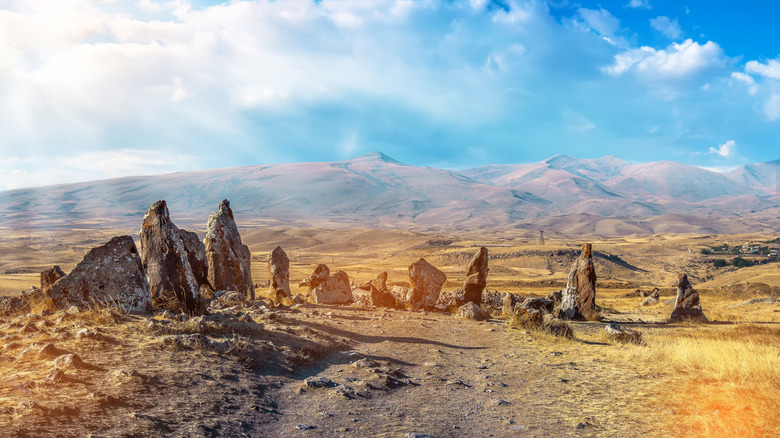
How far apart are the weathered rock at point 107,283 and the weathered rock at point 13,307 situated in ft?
3.90

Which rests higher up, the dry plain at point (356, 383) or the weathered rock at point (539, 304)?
the dry plain at point (356, 383)

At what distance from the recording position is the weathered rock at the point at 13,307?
10805 mm

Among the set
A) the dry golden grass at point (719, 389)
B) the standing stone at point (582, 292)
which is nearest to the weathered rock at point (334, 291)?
the standing stone at point (582, 292)

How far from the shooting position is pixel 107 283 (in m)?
10.7

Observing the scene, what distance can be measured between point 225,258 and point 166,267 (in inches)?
291

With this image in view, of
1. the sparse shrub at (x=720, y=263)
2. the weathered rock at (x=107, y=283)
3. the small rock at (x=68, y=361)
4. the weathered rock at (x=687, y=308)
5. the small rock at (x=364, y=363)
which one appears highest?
the weathered rock at (x=107, y=283)

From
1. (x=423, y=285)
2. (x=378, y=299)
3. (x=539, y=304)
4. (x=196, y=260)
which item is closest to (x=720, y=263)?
(x=539, y=304)

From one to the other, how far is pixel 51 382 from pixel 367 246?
116631 mm

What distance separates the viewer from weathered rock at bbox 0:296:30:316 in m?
10.8

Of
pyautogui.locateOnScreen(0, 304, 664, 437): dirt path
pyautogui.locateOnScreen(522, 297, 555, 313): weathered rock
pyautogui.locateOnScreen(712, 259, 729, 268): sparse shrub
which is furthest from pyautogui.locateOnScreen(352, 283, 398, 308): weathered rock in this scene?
pyautogui.locateOnScreen(712, 259, 729, 268): sparse shrub

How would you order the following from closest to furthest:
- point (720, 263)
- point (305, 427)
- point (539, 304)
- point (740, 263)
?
point (305, 427) → point (539, 304) → point (740, 263) → point (720, 263)

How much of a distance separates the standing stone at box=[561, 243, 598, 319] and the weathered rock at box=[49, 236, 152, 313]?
16.8 meters

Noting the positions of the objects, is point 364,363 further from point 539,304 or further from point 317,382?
point 539,304

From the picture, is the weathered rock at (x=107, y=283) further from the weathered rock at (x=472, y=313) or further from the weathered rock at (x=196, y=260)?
the weathered rock at (x=472, y=313)
